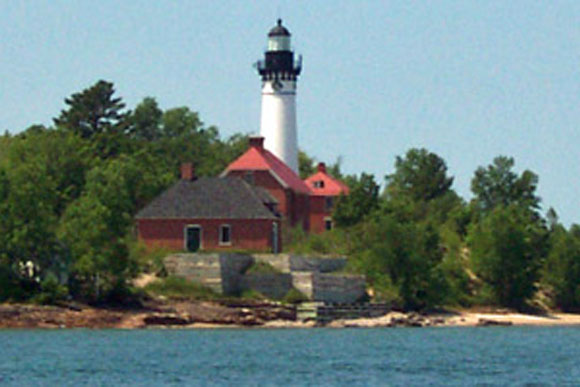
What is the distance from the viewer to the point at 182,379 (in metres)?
52.3

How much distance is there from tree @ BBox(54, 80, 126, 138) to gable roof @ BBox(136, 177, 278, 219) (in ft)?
90.0

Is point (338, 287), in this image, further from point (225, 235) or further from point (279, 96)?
point (279, 96)

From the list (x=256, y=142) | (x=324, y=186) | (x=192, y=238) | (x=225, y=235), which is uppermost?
(x=256, y=142)

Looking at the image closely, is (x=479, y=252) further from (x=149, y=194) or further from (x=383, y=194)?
(x=383, y=194)

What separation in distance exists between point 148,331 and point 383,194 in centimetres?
6212

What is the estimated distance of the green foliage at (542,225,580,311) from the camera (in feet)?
318

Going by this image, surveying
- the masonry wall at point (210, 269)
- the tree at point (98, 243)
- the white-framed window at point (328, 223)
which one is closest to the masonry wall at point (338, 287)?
the masonry wall at point (210, 269)

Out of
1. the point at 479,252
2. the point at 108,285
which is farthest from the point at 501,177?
the point at 108,285

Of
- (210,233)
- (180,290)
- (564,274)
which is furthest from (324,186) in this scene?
(180,290)

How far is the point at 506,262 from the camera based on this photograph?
93.9 m

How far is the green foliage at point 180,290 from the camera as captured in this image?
260 ft

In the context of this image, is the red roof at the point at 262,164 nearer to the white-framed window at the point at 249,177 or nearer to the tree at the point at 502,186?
the white-framed window at the point at 249,177

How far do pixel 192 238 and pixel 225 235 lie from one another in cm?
177

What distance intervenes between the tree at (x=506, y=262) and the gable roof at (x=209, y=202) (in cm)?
1359
